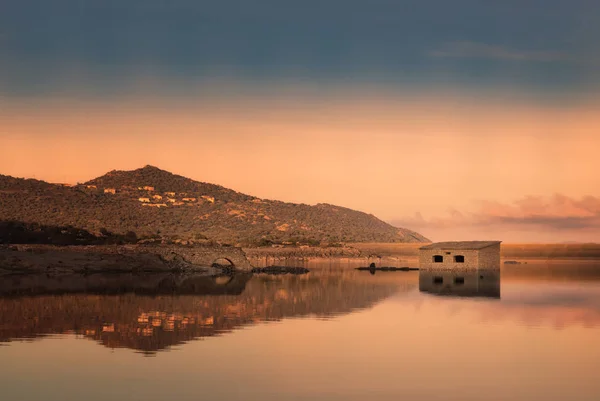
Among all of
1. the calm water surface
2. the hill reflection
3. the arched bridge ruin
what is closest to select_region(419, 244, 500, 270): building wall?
the arched bridge ruin

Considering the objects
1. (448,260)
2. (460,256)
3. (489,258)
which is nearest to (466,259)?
(460,256)

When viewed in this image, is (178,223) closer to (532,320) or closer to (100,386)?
(532,320)

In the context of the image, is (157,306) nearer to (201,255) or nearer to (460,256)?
(201,255)

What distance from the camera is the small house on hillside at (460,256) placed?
2815 inches

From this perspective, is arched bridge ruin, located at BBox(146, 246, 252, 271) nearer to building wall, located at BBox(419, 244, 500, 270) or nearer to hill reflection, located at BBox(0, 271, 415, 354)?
building wall, located at BBox(419, 244, 500, 270)

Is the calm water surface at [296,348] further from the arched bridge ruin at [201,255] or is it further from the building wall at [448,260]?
the building wall at [448,260]

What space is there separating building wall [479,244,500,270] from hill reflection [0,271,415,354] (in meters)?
25.3

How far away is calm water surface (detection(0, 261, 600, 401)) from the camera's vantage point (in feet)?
50.4

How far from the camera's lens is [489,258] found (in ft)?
242

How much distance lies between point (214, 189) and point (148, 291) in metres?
133

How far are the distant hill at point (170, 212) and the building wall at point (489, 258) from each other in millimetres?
52939

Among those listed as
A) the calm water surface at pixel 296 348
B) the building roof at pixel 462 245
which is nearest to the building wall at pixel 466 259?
the building roof at pixel 462 245

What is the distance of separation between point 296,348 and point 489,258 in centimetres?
5593

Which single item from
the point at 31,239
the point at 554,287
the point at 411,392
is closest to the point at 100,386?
the point at 411,392
